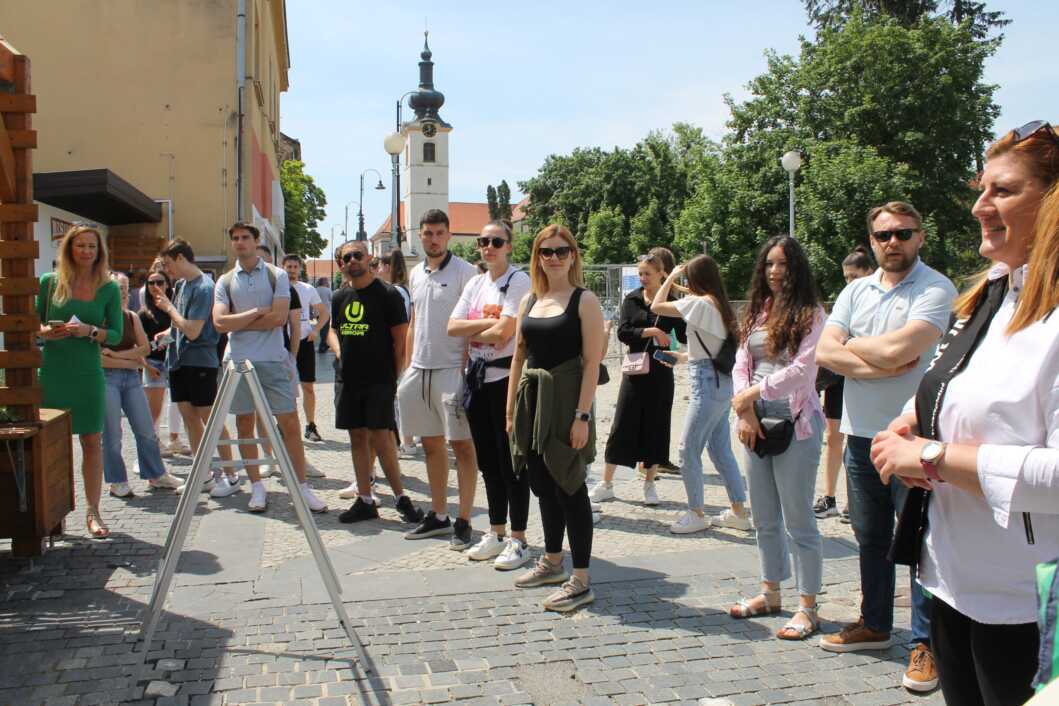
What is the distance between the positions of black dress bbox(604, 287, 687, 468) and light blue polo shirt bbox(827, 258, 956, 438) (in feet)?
8.87

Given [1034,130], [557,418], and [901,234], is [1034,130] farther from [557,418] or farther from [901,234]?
[557,418]

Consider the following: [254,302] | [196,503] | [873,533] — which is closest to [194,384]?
[254,302]

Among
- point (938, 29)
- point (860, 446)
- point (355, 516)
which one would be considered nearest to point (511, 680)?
point (860, 446)

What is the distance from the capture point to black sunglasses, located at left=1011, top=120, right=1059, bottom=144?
2.06 metres

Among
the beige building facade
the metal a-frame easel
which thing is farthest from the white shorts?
the beige building facade

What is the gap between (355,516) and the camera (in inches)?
254

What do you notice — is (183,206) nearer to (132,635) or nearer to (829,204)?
(132,635)

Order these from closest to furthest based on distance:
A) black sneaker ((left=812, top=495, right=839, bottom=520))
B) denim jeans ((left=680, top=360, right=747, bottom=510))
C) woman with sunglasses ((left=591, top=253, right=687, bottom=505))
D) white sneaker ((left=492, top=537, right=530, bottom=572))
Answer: white sneaker ((left=492, top=537, right=530, bottom=572)) < denim jeans ((left=680, top=360, right=747, bottom=510)) < black sneaker ((left=812, top=495, right=839, bottom=520)) < woman with sunglasses ((left=591, top=253, right=687, bottom=505))

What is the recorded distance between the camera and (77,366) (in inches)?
230

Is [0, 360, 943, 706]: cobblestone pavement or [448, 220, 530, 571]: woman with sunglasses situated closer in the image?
[0, 360, 943, 706]: cobblestone pavement

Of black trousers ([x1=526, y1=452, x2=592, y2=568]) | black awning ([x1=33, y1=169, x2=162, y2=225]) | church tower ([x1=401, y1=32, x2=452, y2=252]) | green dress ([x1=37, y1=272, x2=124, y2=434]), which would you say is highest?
church tower ([x1=401, y1=32, x2=452, y2=252])

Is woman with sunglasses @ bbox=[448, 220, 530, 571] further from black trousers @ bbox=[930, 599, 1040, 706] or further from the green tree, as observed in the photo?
the green tree

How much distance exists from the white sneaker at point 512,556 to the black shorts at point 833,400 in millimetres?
2772

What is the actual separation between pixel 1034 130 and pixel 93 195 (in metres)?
15.0
